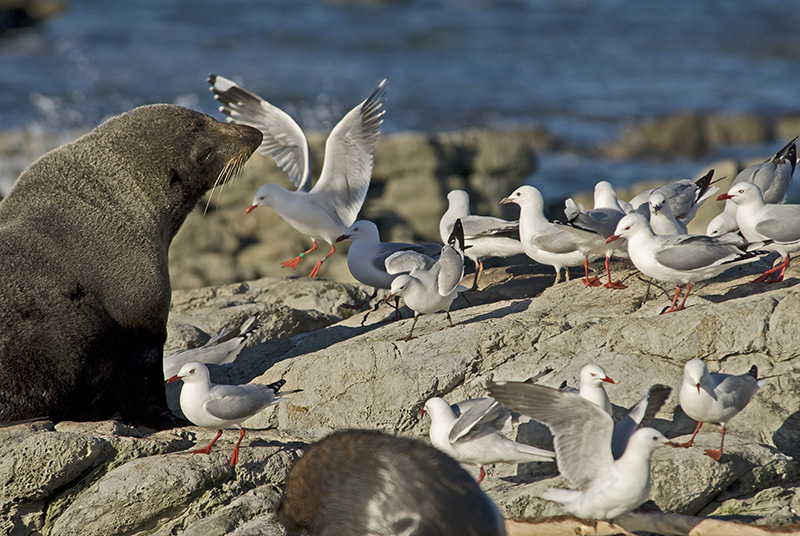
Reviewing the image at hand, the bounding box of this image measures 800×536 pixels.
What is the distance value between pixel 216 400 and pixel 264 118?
195 inches

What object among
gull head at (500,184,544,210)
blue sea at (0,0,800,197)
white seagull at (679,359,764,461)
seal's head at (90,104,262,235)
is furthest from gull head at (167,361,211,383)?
blue sea at (0,0,800,197)

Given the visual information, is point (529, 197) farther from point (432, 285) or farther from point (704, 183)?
point (704, 183)

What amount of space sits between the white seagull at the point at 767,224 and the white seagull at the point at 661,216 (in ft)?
1.49

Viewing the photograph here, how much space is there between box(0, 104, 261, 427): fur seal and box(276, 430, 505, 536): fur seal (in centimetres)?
287

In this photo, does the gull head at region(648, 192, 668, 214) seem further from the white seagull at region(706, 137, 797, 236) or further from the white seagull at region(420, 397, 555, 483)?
the white seagull at region(420, 397, 555, 483)

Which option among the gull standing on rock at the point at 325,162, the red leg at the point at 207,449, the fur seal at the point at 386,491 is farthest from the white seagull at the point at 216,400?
the gull standing on rock at the point at 325,162

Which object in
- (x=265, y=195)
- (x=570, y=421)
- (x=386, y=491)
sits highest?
(x=386, y=491)

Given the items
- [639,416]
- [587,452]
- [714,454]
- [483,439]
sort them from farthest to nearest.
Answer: [483,439] < [714,454] < [639,416] < [587,452]

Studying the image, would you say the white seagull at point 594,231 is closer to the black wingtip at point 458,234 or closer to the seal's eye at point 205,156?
the black wingtip at point 458,234

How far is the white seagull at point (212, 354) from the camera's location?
7430 mm

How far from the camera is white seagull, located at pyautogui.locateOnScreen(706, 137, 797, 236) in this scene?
341 inches

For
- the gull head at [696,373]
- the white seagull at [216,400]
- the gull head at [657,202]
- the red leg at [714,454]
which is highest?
the gull head at [657,202]

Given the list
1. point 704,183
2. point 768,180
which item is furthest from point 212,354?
point 768,180

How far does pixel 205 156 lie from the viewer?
25.3 feet
